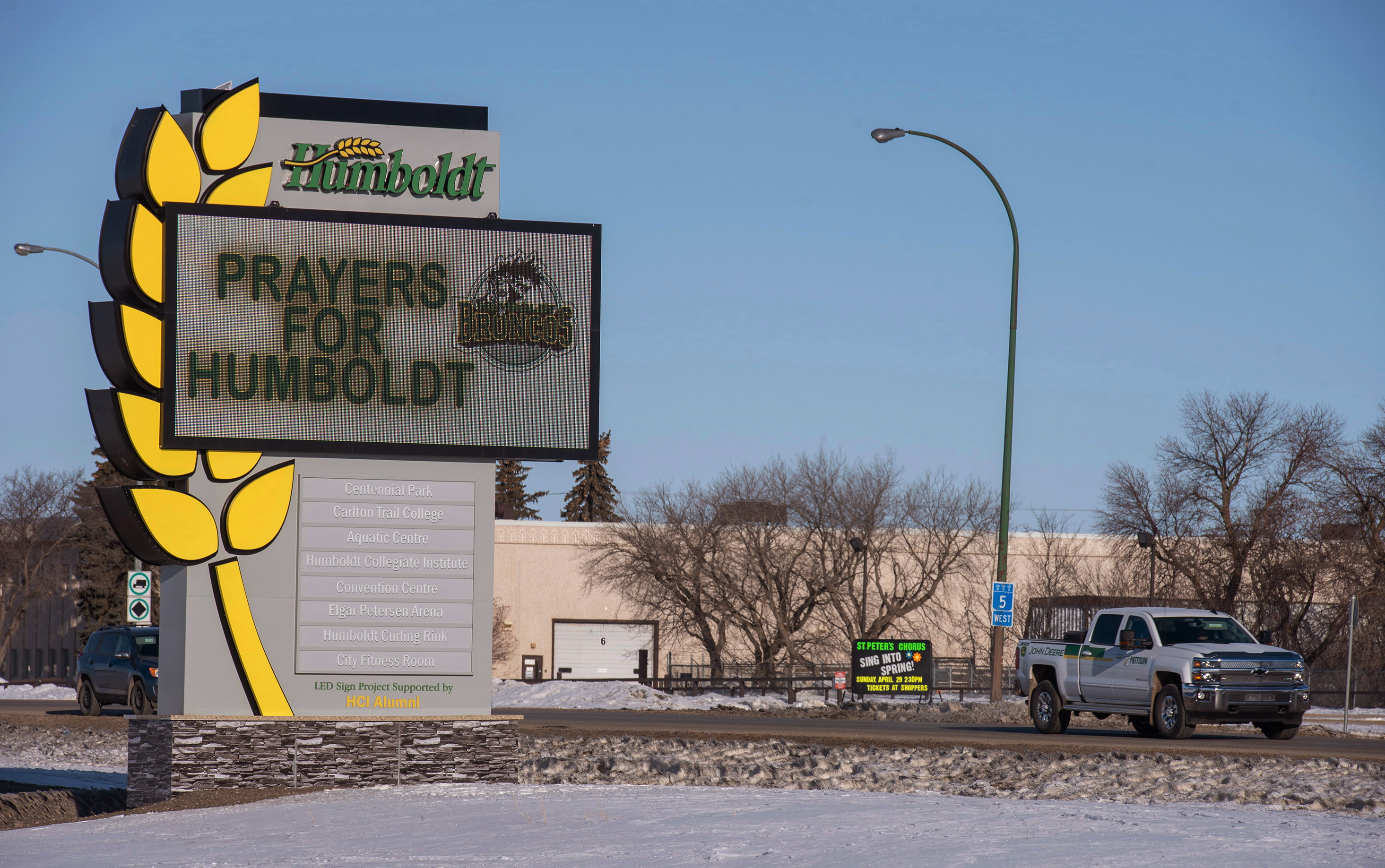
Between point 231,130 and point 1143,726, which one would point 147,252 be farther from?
point 1143,726

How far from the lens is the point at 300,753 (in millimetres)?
14031

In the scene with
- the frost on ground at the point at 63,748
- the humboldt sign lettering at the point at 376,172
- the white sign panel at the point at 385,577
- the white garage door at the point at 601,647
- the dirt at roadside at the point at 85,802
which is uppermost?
the humboldt sign lettering at the point at 376,172

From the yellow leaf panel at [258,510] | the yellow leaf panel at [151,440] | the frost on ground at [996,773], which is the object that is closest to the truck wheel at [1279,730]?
the frost on ground at [996,773]

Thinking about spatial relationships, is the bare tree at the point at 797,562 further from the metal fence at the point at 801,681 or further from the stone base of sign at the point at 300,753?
the stone base of sign at the point at 300,753

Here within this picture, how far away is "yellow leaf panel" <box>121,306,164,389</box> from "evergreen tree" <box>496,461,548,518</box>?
78687 mm

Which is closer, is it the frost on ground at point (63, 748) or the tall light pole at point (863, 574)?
the frost on ground at point (63, 748)

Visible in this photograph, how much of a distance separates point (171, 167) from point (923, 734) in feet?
41.2

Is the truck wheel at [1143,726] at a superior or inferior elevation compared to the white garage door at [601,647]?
superior

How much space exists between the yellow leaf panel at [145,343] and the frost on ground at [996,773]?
5.71 m

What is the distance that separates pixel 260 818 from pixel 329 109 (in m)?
7.41

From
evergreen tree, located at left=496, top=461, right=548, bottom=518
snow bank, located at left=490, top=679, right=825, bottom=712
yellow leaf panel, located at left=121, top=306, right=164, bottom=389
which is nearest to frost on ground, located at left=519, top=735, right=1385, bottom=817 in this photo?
yellow leaf panel, located at left=121, top=306, right=164, bottom=389

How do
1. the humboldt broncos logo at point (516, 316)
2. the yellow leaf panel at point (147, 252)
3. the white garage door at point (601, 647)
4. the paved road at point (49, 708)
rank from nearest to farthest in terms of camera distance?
the yellow leaf panel at point (147, 252), the humboldt broncos logo at point (516, 316), the paved road at point (49, 708), the white garage door at point (601, 647)

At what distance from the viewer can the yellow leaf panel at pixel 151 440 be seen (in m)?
13.8

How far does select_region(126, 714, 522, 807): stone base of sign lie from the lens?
13.9m
